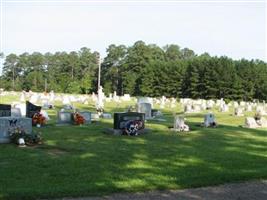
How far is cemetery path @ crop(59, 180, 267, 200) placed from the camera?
8.96 m

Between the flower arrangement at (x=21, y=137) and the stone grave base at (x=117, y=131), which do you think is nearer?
the flower arrangement at (x=21, y=137)

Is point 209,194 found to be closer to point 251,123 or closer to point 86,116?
point 86,116

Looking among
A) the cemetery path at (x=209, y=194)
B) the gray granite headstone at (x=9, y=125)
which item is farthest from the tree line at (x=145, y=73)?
the cemetery path at (x=209, y=194)

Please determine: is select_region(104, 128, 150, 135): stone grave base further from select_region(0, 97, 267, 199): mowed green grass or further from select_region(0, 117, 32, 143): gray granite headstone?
select_region(0, 117, 32, 143): gray granite headstone

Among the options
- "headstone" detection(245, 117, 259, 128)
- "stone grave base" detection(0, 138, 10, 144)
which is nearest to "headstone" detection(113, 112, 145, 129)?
"stone grave base" detection(0, 138, 10, 144)

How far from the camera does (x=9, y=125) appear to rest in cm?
1666

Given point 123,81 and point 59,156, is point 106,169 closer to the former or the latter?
point 59,156

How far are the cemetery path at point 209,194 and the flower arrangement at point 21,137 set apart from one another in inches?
299

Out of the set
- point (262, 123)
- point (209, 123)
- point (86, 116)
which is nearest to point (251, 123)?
point (262, 123)

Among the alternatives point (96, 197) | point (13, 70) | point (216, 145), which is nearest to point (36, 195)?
point (96, 197)

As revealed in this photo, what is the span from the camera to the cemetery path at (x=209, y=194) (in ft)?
29.4

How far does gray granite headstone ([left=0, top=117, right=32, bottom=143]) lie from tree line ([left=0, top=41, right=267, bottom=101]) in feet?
210

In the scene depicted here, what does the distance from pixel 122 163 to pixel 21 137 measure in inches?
192

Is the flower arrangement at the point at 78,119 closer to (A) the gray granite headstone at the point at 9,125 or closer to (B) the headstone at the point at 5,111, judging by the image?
(B) the headstone at the point at 5,111
